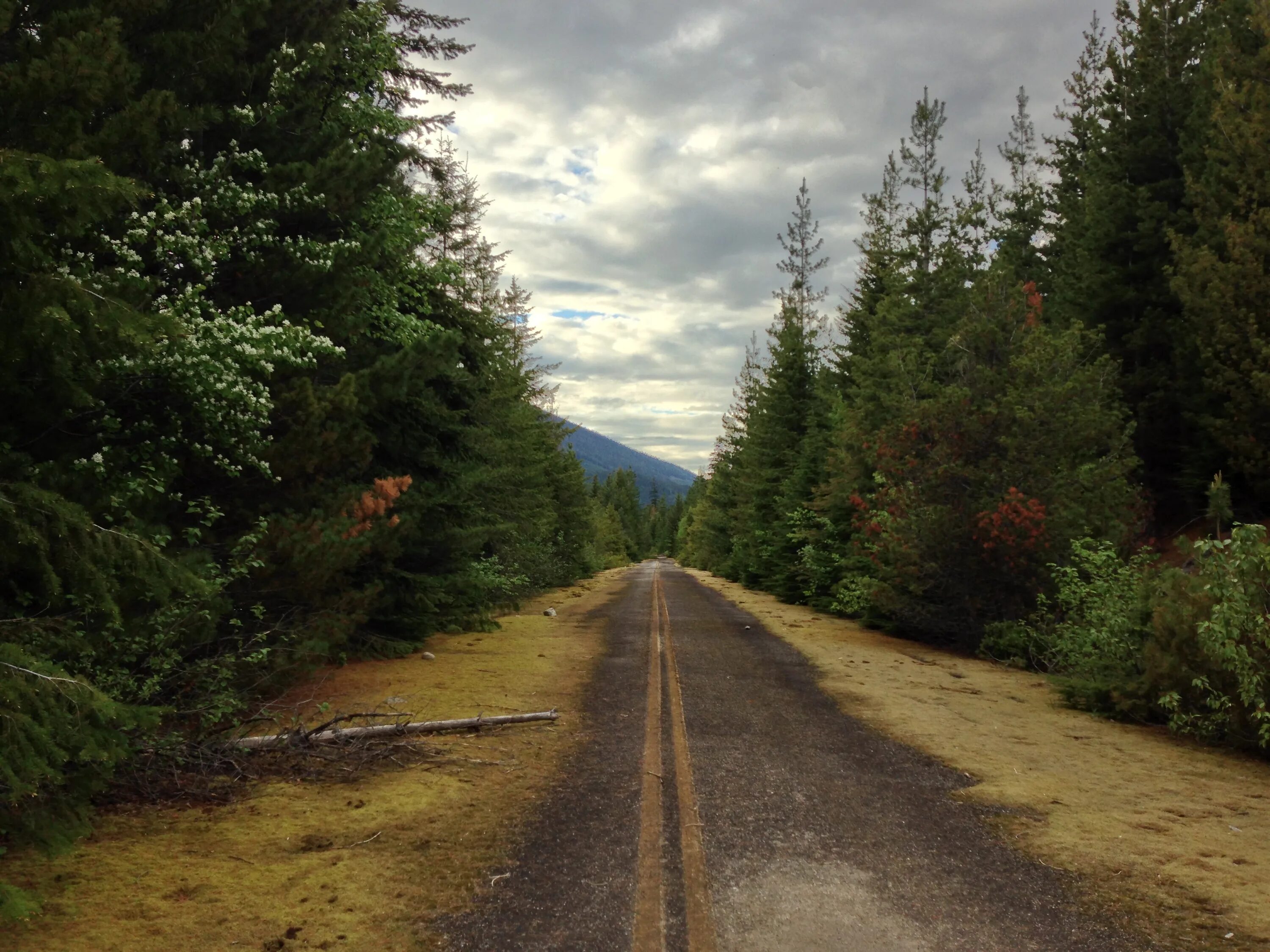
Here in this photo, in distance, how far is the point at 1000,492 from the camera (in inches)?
586

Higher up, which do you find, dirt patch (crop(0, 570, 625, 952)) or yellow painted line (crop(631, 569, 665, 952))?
yellow painted line (crop(631, 569, 665, 952))

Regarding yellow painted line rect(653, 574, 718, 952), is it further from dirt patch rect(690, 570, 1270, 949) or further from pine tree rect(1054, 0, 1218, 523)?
pine tree rect(1054, 0, 1218, 523)

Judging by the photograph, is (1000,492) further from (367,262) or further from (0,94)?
(0,94)

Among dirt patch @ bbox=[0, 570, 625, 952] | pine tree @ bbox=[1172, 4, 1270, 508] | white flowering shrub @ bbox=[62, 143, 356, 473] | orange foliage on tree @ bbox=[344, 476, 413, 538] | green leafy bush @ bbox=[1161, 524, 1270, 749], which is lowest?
dirt patch @ bbox=[0, 570, 625, 952]

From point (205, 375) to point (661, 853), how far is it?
476 cm

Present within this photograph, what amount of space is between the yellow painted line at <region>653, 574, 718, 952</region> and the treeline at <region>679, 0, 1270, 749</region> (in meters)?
5.13

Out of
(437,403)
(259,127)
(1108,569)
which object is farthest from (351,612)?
(1108,569)

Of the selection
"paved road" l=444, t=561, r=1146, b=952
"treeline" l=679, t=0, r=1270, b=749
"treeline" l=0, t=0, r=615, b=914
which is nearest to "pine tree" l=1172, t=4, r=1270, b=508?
"treeline" l=679, t=0, r=1270, b=749

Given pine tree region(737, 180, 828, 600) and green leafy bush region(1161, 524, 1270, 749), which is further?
pine tree region(737, 180, 828, 600)

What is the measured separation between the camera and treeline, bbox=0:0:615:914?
13.1 ft

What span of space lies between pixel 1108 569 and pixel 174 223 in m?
13.1

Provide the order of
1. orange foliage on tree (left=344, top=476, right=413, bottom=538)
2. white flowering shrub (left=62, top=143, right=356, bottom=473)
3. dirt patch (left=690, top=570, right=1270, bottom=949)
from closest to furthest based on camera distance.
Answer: dirt patch (left=690, top=570, right=1270, bottom=949) → white flowering shrub (left=62, top=143, right=356, bottom=473) → orange foliage on tree (left=344, top=476, right=413, bottom=538)

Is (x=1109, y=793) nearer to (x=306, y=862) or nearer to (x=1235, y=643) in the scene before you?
(x=1235, y=643)

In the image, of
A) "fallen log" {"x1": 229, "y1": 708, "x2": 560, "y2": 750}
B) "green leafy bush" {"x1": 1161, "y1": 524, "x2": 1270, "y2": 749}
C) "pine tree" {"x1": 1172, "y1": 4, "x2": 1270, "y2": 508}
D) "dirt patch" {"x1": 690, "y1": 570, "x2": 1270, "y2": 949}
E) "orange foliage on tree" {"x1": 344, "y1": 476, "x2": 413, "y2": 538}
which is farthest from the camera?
"pine tree" {"x1": 1172, "y1": 4, "x2": 1270, "y2": 508}
